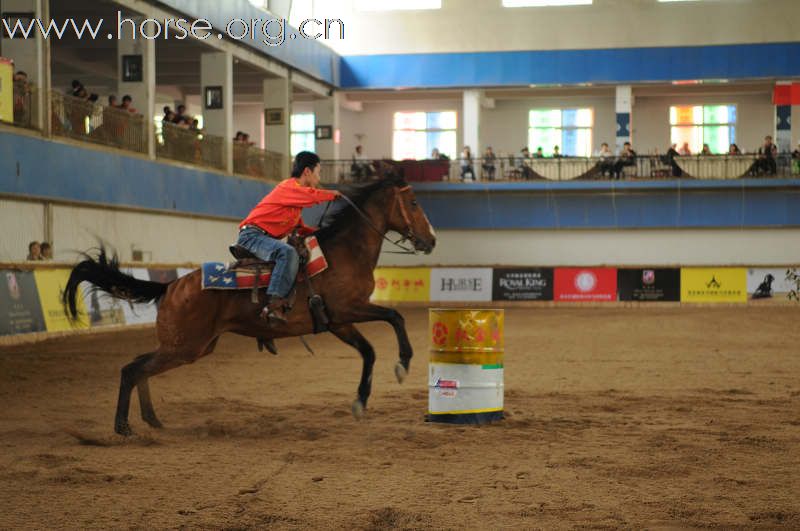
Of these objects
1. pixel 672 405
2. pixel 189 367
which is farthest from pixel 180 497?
pixel 189 367

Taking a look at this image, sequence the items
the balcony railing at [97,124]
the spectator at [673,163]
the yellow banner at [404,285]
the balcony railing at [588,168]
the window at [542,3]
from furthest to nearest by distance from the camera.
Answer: the window at [542,3]
the spectator at [673,163]
the balcony railing at [588,168]
the yellow banner at [404,285]
the balcony railing at [97,124]

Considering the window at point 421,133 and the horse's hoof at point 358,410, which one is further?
the window at point 421,133

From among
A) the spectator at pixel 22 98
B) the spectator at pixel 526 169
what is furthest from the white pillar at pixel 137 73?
the spectator at pixel 526 169

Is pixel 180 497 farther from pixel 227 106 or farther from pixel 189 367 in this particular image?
pixel 227 106

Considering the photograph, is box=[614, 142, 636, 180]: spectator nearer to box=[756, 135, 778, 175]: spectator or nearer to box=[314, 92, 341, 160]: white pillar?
box=[756, 135, 778, 175]: spectator

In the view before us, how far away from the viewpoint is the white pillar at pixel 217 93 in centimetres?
3412

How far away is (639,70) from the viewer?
43062 millimetres

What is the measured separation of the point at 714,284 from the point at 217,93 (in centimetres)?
1877

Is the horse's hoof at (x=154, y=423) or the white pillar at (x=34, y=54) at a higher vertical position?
the white pillar at (x=34, y=54)

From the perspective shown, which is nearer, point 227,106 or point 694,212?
point 227,106

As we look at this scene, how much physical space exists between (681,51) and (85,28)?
2489 cm

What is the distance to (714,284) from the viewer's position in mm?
34906

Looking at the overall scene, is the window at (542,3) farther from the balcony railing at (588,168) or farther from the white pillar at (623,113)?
the balcony railing at (588,168)

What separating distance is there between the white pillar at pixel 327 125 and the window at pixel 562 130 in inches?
394
